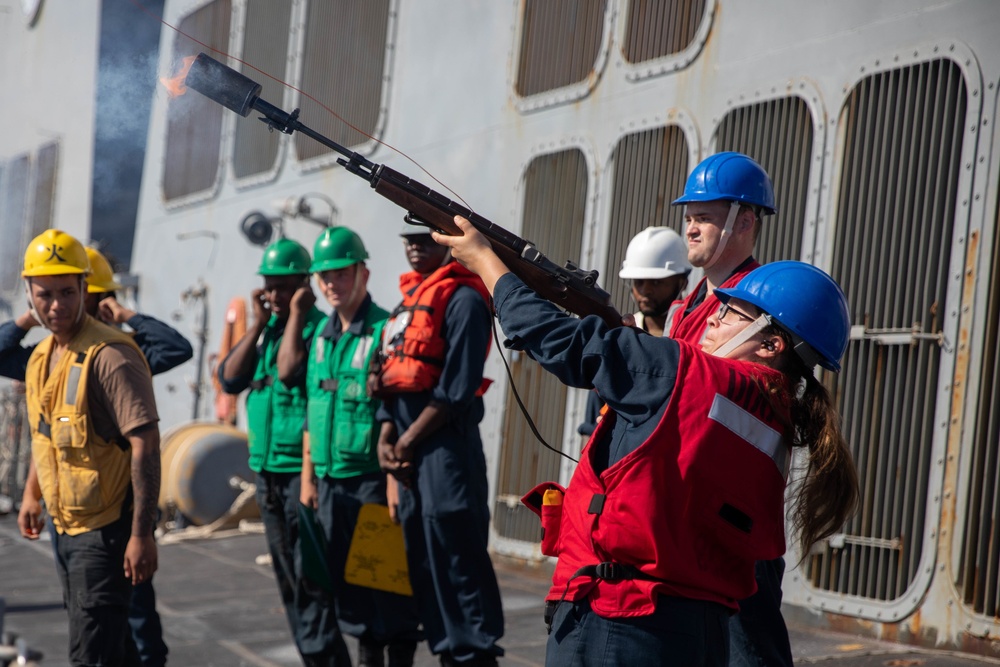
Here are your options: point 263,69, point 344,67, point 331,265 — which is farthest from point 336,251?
point 263,69

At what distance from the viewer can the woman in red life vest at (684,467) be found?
2197 mm

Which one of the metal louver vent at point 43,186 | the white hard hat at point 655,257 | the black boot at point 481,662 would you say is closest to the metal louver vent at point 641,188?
the white hard hat at point 655,257

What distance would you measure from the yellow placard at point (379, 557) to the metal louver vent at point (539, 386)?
288 cm

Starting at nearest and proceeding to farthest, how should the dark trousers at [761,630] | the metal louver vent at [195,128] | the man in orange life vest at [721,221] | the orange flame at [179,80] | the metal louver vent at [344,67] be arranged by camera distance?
the dark trousers at [761,630] → the orange flame at [179,80] → the man in orange life vest at [721,221] → the metal louver vent at [344,67] → the metal louver vent at [195,128]

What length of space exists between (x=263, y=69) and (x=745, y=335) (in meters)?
10.5

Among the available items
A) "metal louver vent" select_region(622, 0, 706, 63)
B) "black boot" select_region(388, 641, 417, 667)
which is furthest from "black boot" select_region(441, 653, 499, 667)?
"metal louver vent" select_region(622, 0, 706, 63)

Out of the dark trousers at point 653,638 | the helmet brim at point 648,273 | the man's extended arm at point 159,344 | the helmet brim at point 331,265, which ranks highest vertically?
the helmet brim at point 648,273

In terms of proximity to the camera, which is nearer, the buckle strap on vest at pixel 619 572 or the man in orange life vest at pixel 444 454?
the buckle strap on vest at pixel 619 572

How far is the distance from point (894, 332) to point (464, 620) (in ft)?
8.84

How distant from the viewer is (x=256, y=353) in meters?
5.59

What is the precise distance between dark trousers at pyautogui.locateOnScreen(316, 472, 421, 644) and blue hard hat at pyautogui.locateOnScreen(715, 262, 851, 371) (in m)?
2.73

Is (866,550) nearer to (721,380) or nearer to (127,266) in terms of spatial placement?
(721,380)

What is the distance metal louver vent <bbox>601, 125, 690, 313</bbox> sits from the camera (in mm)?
6777

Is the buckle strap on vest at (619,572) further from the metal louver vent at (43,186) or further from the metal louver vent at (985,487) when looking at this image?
the metal louver vent at (43,186)
